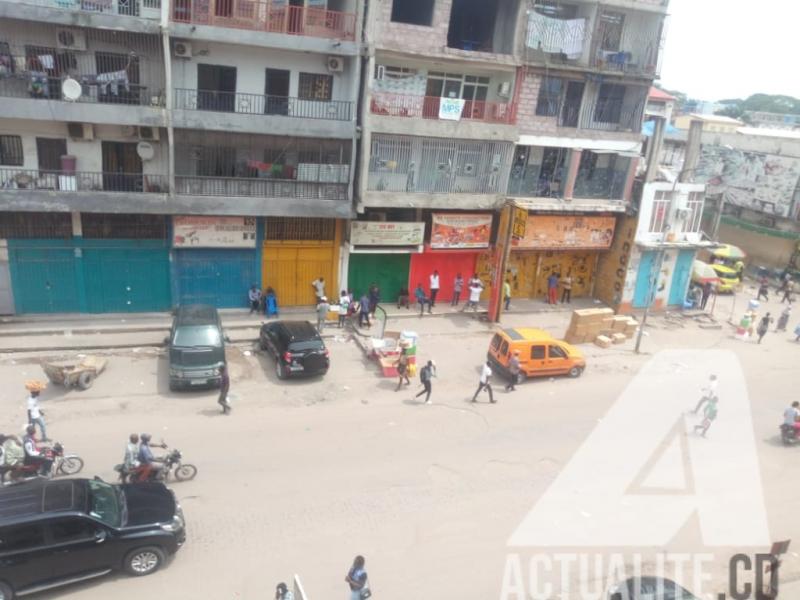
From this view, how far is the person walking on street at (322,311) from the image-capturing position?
2152 centimetres

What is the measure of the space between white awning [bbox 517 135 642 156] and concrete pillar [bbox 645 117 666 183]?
490 mm

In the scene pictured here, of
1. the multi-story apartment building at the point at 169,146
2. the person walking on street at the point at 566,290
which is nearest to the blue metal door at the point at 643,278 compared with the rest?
the person walking on street at the point at 566,290

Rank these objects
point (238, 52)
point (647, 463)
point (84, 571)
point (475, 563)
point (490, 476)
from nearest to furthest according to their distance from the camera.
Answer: point (84, 571) < point (475, 563) < point (490, 476) < point (647, 463) < point (238, 52)

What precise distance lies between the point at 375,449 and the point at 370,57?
12.7 meters

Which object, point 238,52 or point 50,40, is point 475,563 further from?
point 50,40

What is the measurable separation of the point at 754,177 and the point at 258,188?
33088mm

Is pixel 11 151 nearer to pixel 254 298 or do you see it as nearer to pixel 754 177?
pixel 254 298

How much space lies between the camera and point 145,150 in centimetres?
1986

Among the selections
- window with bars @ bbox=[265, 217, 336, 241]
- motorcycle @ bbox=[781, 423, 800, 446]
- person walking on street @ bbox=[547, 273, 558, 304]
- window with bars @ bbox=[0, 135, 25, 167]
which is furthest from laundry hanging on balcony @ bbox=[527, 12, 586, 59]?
window with bars @ bbox=[0, 135, 25, 167]

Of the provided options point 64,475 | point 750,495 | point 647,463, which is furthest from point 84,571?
point 750,495

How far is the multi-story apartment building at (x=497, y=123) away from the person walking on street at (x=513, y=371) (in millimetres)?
6692

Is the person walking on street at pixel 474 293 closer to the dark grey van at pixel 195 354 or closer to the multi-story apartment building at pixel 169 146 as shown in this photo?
the multi-story apartment building at pixel 169 146

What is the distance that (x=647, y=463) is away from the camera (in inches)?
602

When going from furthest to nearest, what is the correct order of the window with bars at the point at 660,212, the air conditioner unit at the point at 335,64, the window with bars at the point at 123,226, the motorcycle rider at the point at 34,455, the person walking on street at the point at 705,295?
the person walking on street at the point at 705,295
the window with bars at the point at 660,212
the air conditioner unit at the point at 335,64
the window with bars at the point at 123,226
the motorcycle rider at the point at 34,455
